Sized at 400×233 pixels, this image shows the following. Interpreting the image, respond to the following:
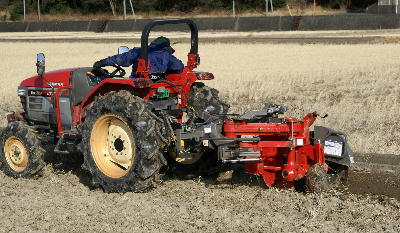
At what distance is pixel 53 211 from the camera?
6.11 metres

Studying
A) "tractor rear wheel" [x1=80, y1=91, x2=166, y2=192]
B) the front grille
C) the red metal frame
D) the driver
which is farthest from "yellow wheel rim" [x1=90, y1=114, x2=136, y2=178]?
the front grille

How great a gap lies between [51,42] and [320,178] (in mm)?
29344

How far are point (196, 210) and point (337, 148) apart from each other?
66.1 inches

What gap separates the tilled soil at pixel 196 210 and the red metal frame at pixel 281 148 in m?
0.20

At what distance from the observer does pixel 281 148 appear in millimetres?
6656

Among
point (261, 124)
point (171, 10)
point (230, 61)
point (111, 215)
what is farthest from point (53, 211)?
point (171, 10)

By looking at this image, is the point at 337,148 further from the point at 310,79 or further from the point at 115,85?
the point at 310,79

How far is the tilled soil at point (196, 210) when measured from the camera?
5.52m

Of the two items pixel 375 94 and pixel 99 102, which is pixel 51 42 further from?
pixel 99 102

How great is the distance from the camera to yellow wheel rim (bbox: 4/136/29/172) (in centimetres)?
790

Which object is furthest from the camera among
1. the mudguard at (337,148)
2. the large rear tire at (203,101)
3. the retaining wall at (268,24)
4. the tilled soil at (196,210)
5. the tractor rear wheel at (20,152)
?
the retaining wall at (268,24)

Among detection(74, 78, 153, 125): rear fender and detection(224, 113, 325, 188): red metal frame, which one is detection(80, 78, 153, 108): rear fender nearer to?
detection(74, 78, 153, 125): rear fender

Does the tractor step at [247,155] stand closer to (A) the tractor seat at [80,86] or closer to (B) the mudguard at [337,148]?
(B) the mudguard at [337,148]

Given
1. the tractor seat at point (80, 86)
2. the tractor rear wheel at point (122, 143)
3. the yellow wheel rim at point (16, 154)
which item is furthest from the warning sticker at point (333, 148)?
the yellow wheel rim at point (16, 154)
